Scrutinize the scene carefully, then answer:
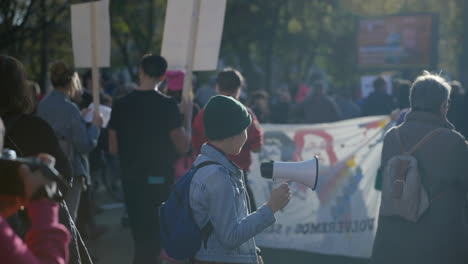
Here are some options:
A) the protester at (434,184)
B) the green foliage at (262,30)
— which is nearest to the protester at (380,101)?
the green foliage at (262,30)

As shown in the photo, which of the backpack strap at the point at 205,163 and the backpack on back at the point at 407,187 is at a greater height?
the backpack strap at the point at 205,163

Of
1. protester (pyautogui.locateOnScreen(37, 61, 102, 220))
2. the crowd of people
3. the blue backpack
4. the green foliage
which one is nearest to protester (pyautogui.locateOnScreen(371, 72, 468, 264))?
the crowd of people

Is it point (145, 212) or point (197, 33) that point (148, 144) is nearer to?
point (145, 212)

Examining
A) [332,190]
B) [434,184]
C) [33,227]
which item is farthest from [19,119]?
[332,190]

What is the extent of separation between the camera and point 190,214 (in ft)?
12.7

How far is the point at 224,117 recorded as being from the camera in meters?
3.97

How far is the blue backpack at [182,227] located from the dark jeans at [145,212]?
2.61 metres

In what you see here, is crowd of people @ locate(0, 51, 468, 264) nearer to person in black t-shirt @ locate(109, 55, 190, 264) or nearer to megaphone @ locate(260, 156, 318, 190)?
person in black t-shirt @ locate(109, 55, 190, 264)

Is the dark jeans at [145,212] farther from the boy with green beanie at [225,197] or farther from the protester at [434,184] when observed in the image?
→ the boy with green beanie at [225,197]

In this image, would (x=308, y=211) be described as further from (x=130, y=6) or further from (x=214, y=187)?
(x=130, y=6)

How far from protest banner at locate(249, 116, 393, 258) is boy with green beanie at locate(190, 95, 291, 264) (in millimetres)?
4790

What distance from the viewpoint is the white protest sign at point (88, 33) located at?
297 inches

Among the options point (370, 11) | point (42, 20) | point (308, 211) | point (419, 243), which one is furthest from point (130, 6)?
point (419, 243)

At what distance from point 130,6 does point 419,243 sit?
26.8 m
